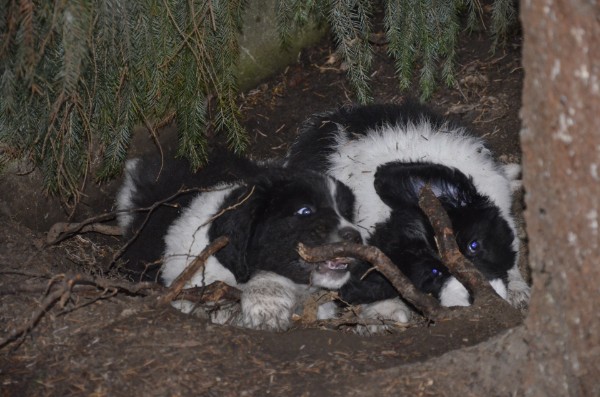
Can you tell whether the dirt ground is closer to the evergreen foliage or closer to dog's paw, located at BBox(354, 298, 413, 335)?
dog's paw, located at BBox(354, 298, 413, 335)

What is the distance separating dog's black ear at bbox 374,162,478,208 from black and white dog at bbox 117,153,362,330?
25cm

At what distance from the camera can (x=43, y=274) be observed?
411cm

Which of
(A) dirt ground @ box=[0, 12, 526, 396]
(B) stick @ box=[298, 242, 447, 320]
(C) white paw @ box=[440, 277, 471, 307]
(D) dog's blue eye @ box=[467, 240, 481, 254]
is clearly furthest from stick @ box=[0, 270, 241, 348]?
(D) dog's blue eye @ box=[467, 240, 481, 254]

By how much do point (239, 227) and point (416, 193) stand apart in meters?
0.98

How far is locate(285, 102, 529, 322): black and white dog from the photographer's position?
458 centimetres


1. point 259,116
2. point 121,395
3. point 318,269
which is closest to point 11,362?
point 121,395

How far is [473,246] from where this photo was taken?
15.0 ft

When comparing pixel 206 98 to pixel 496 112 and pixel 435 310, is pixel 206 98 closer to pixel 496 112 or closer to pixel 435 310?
pixel 435 310

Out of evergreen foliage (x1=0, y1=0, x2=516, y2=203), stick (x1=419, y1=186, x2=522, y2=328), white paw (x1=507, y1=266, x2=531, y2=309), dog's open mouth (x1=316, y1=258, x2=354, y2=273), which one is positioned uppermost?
evergreen foliage (x1=0, y1=0, x2=516, y2=203)

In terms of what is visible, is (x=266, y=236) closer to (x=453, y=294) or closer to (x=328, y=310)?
(x=328, y=310)

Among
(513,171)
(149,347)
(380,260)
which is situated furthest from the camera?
(513,171)

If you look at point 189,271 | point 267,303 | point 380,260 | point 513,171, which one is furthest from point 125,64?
point 513,171

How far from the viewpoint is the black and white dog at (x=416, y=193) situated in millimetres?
4578

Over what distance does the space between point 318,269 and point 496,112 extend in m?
2.42
